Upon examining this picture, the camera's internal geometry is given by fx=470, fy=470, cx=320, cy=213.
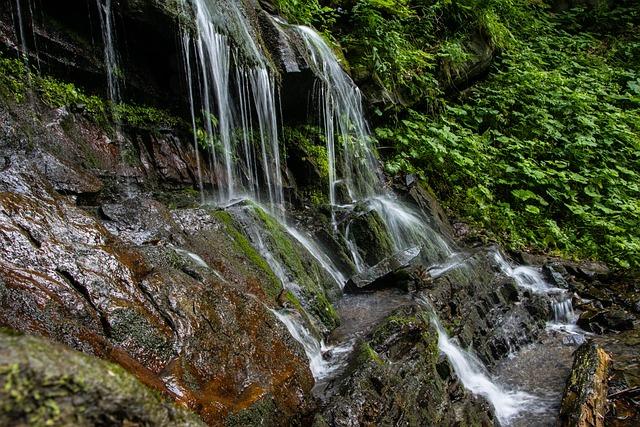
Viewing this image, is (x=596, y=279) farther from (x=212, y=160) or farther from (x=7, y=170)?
(x=7, y=170)

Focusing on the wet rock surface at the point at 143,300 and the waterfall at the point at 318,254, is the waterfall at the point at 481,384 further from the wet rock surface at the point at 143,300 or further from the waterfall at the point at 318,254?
the wet rock surface at the point at 143,300

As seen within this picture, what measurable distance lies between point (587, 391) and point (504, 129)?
29.1 ft

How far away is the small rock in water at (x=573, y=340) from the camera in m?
6.30

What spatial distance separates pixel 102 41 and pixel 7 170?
2.38m

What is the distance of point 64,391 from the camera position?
118 cm

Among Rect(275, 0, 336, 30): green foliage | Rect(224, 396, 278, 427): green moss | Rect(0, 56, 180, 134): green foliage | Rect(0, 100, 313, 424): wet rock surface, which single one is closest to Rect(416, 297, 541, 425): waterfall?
Rect(0, 100, 313, 424): wet rock surface

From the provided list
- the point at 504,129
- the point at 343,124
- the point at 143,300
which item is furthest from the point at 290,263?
the point at 504,129

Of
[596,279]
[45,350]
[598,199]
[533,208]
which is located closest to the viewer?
[45,350]

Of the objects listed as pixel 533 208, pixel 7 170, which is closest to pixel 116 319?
pixel 7 170

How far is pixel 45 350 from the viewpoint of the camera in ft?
4.06

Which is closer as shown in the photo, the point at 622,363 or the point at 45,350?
the point at 45,350

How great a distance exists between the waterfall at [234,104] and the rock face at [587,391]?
3.91 m

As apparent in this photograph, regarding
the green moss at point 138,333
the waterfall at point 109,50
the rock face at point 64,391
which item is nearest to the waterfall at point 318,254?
the waterfall at point 109,50

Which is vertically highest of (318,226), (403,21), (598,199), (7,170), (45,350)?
(403,21)
